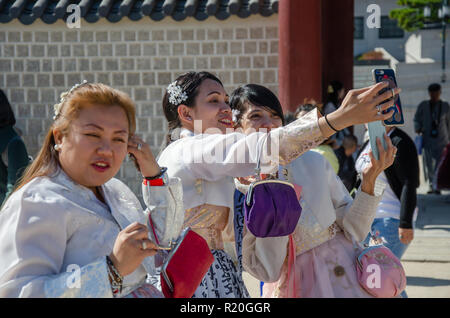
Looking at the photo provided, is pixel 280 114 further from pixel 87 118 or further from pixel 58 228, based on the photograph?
pixel 58 228

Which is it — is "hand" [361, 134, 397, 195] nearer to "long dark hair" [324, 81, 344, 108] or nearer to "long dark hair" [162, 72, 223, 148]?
"long dark hair" [162, 72, 223, 148]

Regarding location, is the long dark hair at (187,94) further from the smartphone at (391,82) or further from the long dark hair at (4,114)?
the long dark hair at (4,114)

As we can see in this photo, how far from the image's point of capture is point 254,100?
2852 mm

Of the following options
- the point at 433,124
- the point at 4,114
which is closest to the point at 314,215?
the point at 4,114

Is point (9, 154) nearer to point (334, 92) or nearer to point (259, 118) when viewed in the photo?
point (259, 118)

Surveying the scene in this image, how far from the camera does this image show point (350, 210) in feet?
9.09

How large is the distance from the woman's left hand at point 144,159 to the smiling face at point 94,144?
0.06m

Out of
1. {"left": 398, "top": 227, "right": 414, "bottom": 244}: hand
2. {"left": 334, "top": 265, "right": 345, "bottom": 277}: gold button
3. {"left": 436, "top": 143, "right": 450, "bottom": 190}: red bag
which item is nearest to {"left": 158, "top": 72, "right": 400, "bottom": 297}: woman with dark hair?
{"left": 334, "top": 265, "right": 345, "bottom": 277}: gold button

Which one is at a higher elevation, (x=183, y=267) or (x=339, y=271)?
(x=183, y=267)

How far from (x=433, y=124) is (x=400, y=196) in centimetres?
664

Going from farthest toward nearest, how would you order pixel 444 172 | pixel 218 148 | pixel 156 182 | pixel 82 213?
pixel 444 172 < pixel 218 148 < pixel 156 182 < pixel 82 213

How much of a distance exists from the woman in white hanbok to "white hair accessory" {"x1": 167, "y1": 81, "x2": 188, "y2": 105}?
0.65 m

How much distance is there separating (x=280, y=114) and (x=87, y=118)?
107cm

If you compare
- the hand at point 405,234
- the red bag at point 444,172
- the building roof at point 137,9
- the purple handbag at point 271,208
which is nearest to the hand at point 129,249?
the purple handbag at point 271,208
